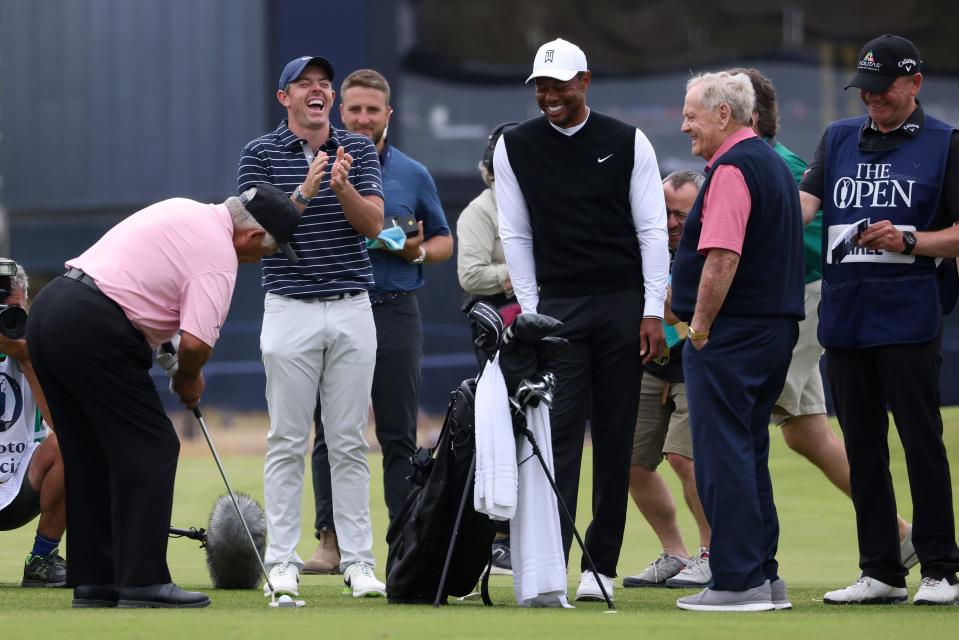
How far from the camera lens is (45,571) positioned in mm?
7406

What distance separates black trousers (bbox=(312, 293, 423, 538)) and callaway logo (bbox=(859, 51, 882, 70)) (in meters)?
2.54

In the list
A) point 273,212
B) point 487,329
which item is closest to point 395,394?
point 487,329

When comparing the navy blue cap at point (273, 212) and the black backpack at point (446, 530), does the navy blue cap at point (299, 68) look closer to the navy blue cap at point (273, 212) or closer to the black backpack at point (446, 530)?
the navy blue cap at point (273, 212)

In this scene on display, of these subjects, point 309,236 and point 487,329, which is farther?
point 309,236

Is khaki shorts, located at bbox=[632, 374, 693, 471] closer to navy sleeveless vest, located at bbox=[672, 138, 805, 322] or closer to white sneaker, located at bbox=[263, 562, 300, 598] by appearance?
navy sleeveless vest, located at bbox=[672, 138, 805, 322]

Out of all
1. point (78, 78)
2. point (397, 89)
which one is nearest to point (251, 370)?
point (397, 89)

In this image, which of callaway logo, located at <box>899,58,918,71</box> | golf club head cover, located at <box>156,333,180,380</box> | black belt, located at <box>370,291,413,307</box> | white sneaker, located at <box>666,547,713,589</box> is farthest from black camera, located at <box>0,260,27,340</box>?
callaway logo, located at <box>899,58,918,71</box>

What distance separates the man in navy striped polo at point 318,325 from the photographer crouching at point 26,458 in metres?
1.28

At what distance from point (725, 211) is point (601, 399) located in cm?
110

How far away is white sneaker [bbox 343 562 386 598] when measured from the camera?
6.64m

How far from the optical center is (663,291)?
22.0ft

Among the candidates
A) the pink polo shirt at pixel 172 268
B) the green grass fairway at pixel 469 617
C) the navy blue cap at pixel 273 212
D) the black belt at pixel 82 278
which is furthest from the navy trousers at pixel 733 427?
the black belt at pixel 82 278

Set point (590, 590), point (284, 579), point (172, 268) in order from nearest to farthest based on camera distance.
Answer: point (172, 268) → point (590, 590) → point (284, 579)

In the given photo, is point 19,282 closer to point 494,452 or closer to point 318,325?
point 318,325
